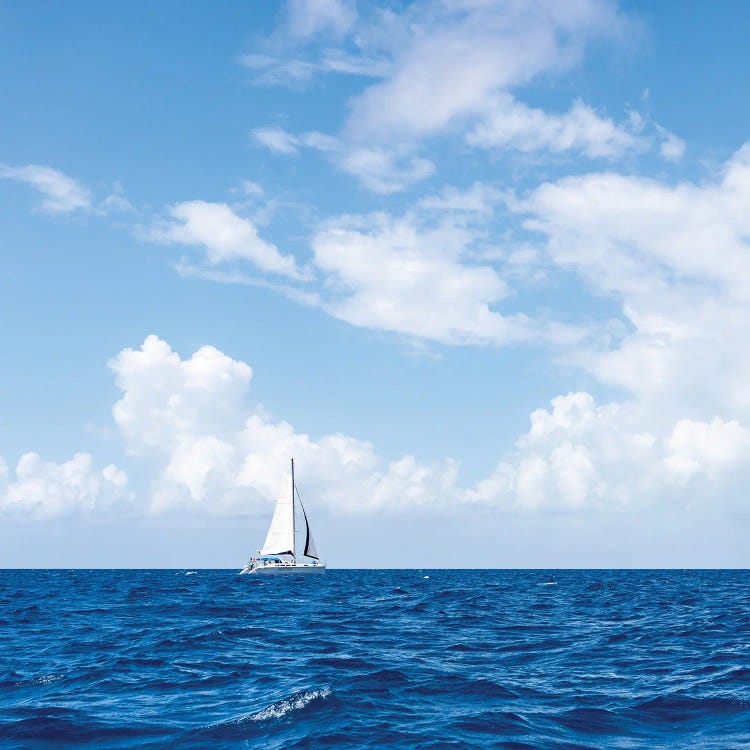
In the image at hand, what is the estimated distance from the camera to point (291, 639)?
103ft

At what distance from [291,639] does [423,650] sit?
22.4ft

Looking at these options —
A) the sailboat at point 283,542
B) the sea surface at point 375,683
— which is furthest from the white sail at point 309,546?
the sea surface at point 375,683

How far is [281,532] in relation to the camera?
126875 millimetres

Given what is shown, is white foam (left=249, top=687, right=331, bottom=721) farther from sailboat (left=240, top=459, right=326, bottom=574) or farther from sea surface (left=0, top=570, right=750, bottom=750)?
sailboat (left=240, top=459, right=326, bottom=574)

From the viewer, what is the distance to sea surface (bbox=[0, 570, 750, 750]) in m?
15.4

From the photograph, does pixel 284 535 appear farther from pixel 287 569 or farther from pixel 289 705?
pixel 289 705

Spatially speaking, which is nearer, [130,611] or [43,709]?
[43,709]

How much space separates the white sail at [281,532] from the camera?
126 metres

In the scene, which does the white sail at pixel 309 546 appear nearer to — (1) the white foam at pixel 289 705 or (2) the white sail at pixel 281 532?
(2) the white sail at pixel 281 532

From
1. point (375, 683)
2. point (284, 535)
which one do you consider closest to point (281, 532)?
point (284, 535)

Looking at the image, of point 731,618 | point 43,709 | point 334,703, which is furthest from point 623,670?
point 731,618

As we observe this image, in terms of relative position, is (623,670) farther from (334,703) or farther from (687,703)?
(334,703)

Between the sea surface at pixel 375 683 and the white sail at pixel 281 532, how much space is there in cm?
8721

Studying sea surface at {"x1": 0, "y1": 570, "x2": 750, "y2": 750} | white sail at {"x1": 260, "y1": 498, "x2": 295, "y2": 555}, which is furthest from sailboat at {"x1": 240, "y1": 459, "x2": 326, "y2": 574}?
sea surface at {"x1": 0, "y1": 570, "x2": 750, "y2": 750}
